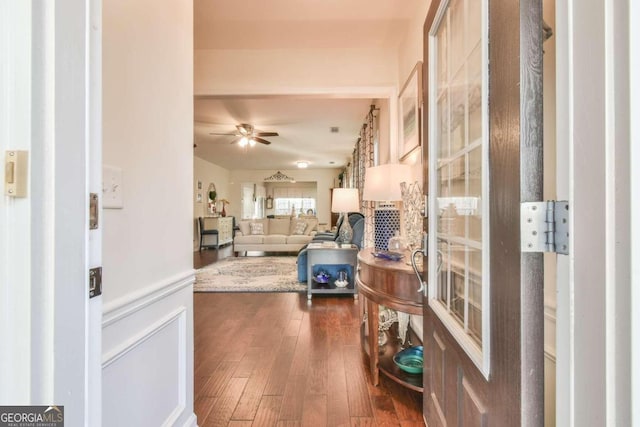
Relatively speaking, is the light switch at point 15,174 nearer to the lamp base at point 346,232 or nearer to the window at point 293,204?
the lamp base at point 346,232

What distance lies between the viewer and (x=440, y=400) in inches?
45.5

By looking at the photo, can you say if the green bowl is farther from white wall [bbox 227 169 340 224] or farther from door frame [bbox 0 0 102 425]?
white wall [bbox 227 169 340 224]

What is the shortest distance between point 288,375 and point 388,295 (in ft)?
3.15

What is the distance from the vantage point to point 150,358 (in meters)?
1.15

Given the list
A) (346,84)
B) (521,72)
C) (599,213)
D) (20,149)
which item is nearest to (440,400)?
(599,213)

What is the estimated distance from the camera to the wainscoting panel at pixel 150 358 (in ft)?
3.10

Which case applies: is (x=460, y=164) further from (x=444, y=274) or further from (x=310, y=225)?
(x=310, y=225)

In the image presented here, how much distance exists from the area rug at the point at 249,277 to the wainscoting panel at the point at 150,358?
8.90ft

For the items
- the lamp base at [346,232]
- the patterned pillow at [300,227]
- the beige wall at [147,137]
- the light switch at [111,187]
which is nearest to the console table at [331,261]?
the lamp base at [346,232]

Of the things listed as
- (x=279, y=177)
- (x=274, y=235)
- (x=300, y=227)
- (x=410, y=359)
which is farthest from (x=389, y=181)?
(x=279, y=177)

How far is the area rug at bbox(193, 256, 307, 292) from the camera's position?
164 inches

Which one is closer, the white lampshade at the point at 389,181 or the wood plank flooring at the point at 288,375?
the wood plank flooring at the point at 288,375

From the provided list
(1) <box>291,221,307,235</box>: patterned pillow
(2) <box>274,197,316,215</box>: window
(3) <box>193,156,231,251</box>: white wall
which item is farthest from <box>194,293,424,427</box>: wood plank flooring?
(2) <box>274,197,316,215</box>: window

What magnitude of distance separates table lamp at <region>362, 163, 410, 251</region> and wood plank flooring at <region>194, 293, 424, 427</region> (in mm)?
931
